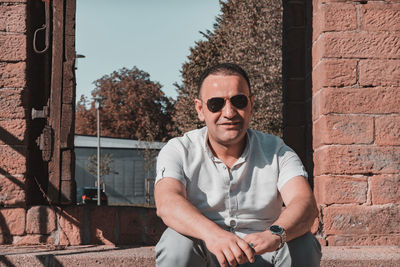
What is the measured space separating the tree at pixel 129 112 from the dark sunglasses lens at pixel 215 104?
38.3 m

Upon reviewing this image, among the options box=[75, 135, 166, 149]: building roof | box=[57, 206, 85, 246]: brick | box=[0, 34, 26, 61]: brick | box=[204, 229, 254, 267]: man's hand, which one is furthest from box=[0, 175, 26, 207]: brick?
box=[75, 135, 166, 149]: building roof

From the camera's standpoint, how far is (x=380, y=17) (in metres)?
4.51

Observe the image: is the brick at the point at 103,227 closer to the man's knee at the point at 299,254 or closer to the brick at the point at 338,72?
the brick at the point at 338,72

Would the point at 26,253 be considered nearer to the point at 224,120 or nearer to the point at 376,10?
the point at 224,120

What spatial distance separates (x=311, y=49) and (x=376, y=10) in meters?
0.72

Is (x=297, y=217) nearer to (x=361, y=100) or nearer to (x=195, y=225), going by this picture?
(x=195, y=225)

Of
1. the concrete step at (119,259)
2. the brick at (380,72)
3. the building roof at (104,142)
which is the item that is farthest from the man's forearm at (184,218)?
the building roof at (104,142)

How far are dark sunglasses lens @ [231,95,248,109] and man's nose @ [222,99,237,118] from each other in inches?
0.8

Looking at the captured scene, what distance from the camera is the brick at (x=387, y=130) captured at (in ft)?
14.5

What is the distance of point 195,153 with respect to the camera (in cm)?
290

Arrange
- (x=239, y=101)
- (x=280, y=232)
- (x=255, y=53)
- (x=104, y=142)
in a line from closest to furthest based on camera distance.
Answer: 1. (x=280, y=232)
2. (x=239, y=101)
3. (x=255, y=53)
4. (x=104, y=142)

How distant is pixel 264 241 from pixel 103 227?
2.43 meters

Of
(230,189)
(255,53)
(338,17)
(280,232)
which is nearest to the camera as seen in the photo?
(280,232)

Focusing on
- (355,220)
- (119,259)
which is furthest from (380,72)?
(119,259)
